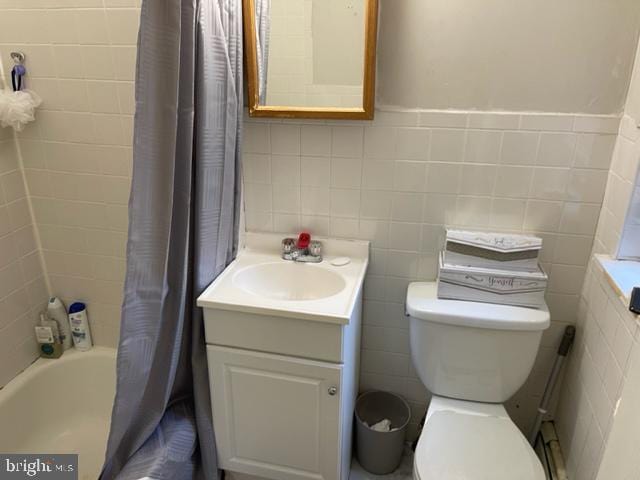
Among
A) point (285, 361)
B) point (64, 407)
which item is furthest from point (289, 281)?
point (64, 407)

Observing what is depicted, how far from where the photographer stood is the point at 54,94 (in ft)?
5.38

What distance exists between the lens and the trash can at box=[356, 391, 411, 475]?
1.68 metres

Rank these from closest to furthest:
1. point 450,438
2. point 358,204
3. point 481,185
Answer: point 450,438, point 481,185, point 358,204

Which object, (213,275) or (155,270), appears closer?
(155,270)

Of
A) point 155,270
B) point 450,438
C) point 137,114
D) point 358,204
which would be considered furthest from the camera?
point 358,204

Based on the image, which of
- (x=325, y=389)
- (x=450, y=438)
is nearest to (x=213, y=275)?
(x=325, y=389)

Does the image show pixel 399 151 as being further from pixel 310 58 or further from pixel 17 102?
pixel 17 102

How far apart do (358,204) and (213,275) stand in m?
0.54

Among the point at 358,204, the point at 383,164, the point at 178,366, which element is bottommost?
the point at 178,366

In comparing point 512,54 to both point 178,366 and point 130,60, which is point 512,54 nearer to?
point 130,60

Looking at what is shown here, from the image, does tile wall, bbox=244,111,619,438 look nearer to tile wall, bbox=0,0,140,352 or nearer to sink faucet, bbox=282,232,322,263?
sink faucet, bbox=282,232,322,263

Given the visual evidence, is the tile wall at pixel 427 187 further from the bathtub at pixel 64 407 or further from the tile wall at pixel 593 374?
the bathtub at pixel 64 407

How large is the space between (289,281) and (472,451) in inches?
30.3

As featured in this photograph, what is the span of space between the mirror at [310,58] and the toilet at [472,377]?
681 millimetres
